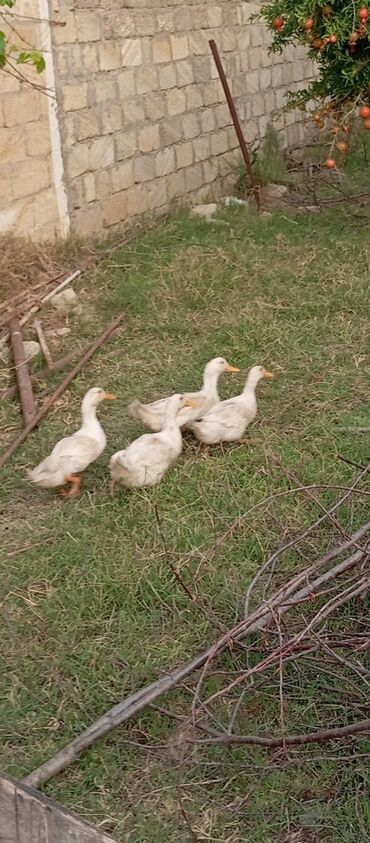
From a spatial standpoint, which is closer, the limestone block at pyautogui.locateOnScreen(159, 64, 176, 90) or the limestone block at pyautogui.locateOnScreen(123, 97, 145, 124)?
the limestone block at pyautogui.locateOnScreen(123, 97, 145, 124)

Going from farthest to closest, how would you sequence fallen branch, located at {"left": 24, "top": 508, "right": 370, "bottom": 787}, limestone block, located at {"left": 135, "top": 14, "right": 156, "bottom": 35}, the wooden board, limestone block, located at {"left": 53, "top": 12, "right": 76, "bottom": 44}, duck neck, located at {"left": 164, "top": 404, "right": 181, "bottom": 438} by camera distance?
1. limestone block, located at {"left": 135, "top": 14, "right": 156, "bottom": 35}
2. limestone block, located at {"left": 53, "top": 12, "right": 76, "bottom": 44}
3. duck neck, located at {"left": 164, "top": 404, "right": 181, "bottom": 438}
4. fallen branch, located at {"left": 24, "top": 508, "right": 370, "bottom": 787}
5. the wooden board

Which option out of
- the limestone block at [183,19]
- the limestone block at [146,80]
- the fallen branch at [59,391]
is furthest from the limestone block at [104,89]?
the fallen branch at [59,391]

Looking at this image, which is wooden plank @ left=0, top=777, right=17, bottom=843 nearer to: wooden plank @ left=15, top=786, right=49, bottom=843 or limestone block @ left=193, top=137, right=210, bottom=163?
wooden plank @ left=15, top=786, right=49, bottom=843

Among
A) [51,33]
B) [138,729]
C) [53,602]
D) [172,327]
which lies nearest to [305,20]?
[51,33]

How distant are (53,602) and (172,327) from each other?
111 inches

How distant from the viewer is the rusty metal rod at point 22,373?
16.6ft

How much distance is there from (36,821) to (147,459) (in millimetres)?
2331

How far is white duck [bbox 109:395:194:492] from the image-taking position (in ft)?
13.5

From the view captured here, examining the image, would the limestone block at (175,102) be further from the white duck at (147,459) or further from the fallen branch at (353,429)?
the white duck at (147,459)

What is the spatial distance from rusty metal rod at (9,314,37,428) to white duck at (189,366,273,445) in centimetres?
Result: 99

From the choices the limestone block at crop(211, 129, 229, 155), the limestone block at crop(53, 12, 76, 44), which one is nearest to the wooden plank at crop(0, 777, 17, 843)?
the limestone block at crop(53, 12, 76, 44)

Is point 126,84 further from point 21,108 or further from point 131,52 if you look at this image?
point 21,108

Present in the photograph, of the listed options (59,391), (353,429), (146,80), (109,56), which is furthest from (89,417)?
(146,80)

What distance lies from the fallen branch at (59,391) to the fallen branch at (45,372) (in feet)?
0.28
